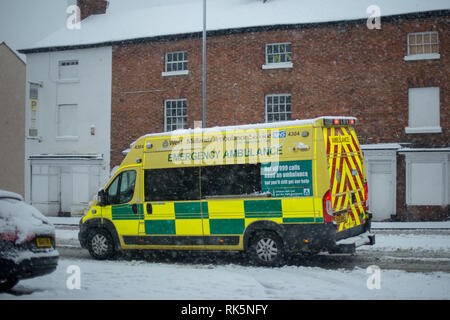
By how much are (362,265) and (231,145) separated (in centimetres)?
349

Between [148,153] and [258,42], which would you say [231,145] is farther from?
[258,42]

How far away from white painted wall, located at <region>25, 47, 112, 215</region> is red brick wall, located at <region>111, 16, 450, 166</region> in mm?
1019

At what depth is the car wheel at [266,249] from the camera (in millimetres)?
9844

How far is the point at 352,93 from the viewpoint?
21.6 meters

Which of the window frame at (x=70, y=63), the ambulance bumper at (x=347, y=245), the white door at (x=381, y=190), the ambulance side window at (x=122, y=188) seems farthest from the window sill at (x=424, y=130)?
the window frame at (x=70, y=63)

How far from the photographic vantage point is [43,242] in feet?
25.6

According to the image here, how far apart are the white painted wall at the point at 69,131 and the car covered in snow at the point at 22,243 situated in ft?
57.1

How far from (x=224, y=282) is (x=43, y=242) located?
2.87m

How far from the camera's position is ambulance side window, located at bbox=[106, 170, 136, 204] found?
11.4 meters

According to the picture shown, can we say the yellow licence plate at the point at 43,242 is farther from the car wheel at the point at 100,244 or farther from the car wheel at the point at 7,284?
the car wheel at the point at 100,244

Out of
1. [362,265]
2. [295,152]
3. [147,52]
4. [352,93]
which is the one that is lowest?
[362,265]

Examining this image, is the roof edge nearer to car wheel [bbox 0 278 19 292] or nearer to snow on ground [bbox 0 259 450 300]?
snow on ground [bbox 0 259 450 300]

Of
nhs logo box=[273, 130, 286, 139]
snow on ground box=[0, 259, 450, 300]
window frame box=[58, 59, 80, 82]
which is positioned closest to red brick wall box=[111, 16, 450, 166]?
window frame box=[58, 59, 80, 82]
